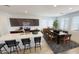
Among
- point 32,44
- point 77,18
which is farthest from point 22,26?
point 77,18

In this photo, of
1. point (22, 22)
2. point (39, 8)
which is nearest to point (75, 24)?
point (39, 8)

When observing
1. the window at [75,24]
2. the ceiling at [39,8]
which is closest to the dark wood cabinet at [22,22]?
the ceiling at [39,8]

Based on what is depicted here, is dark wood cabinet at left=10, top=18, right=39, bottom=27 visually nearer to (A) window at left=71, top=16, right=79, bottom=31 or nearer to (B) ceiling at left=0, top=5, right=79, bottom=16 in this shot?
(B) ceiling at left=0, top=5, right=79, bottom=16

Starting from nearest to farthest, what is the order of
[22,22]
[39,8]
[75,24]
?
[39,8] < [75,24] < [22,22]

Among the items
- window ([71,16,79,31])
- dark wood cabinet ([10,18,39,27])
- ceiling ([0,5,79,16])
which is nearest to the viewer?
ceiling ([0,5,79,16])

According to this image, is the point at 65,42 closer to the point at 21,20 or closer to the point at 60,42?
the point at 60,42

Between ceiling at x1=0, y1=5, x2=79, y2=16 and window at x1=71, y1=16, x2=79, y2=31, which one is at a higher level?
ceiling at x1=0, y1=5, x2=79, y2=16

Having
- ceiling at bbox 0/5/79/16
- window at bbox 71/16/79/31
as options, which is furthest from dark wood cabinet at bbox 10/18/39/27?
window at bbox 71/16/79/31

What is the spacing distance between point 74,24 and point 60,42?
1.70 m

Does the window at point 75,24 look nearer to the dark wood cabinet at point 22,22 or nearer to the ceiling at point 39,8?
the ceiling at point 39,8

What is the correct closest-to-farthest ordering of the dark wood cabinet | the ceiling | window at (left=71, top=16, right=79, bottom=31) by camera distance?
the ceiling
window at (left=71, top=16, right=79, bottom=31)
the dark wood cabinet

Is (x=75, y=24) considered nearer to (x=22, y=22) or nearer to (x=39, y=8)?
(x=39, y=8)
